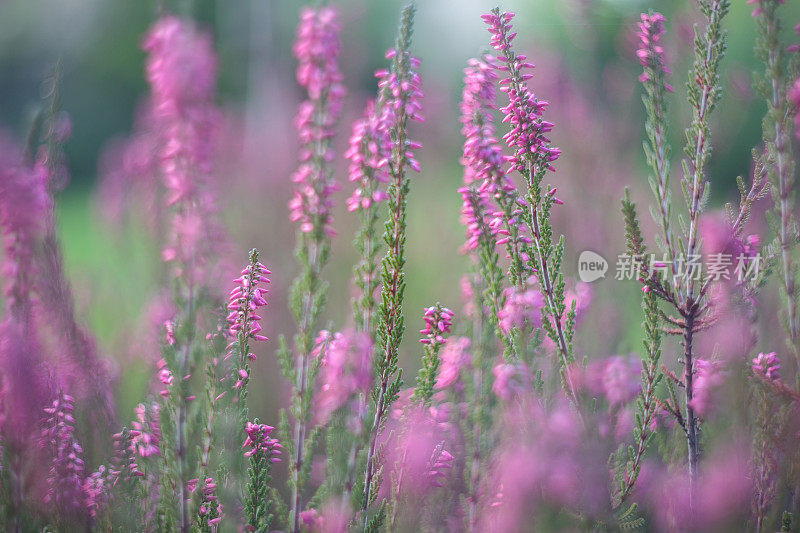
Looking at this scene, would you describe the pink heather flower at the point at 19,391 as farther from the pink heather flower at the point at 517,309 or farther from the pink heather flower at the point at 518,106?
the pink heather flower at the point at 518,106

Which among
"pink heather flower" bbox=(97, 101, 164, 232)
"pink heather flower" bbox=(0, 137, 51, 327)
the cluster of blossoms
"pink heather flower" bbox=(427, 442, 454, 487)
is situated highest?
"pink heather flower" bbox=(97, 101, 164, 232)

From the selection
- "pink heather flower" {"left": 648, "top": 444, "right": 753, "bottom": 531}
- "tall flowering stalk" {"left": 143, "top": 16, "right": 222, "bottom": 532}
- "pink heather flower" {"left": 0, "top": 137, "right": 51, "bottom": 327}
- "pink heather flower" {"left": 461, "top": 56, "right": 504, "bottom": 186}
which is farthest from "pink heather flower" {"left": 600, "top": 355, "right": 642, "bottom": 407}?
"pink heather flower" {"left": 0, "top": 137, "right": 51, "bottom": 327}

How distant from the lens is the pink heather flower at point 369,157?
1.60 m

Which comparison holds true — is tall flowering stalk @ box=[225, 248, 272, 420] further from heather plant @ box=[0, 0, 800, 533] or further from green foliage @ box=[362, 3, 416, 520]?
green foliage @ box=[362, 3, 416, 520]

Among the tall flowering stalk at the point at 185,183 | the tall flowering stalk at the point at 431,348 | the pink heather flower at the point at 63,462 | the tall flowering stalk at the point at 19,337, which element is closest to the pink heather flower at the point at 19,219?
the tall flowering stalk at the point at 19,337

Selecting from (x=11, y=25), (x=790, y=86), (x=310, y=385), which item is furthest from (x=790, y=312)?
(x=11, y=25)

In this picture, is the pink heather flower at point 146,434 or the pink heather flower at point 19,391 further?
the pink heather flower at point 146,434

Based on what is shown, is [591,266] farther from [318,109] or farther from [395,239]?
[318,109]

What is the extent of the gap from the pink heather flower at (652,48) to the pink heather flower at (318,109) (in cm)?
96

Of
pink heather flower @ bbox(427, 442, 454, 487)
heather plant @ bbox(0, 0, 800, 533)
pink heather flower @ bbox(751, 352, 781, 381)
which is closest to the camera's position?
heather plant @ bbox(0, 0, 800, 533)

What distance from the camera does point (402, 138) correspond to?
167 cm

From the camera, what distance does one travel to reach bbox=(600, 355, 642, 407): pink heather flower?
189 cm

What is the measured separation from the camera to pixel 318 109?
1.52 meters

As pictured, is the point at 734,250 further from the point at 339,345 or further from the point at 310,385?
the point at 310,385
